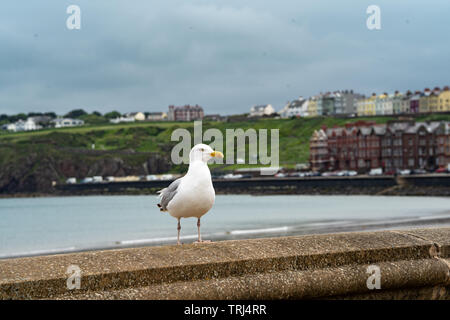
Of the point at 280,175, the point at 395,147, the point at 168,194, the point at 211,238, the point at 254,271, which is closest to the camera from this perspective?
the point at 254,271

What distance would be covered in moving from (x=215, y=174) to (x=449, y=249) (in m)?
173

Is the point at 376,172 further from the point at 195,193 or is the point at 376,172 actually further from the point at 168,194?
the point at 195,193

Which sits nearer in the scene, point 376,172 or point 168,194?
point 168,194

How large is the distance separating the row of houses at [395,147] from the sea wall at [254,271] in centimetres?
14023

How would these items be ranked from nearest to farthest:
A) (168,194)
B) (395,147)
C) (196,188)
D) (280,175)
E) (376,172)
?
(196,188)
(168,194)
(376,172)
(395,147)
(280,175)

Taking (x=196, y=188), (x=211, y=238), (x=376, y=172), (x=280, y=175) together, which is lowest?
(x=280, y=175)

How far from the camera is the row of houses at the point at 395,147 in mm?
140250

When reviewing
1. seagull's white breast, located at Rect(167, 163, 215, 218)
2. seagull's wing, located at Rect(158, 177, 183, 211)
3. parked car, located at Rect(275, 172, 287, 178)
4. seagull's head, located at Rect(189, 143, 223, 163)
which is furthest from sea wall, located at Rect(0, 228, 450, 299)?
parked car, located at Rect(275, 172, 287, 178)

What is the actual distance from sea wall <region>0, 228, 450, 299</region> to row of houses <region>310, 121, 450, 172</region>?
140226 millimetres

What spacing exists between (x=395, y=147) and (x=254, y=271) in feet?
470

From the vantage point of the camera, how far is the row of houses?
460ft

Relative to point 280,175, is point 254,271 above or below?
above

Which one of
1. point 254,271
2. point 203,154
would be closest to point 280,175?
point 203,154

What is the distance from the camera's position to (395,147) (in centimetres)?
14288
